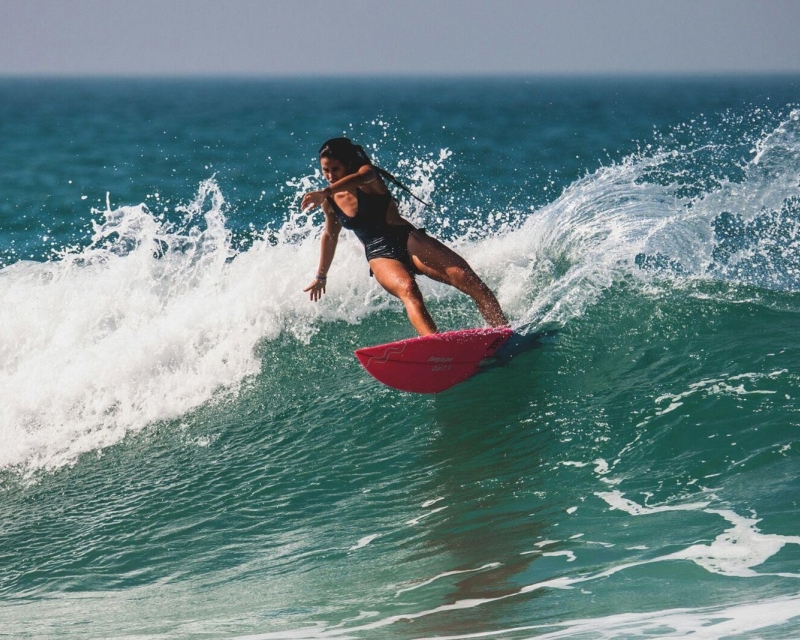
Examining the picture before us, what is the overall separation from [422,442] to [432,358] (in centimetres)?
56

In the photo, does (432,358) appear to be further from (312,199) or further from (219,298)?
(219,298)

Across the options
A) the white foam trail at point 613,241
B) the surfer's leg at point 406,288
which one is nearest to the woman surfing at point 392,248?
the surfer's leg at point 406,288

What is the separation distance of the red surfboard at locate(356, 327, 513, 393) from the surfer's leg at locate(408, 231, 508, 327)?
0.23 m

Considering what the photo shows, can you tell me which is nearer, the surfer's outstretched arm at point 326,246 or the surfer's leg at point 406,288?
the surfer's leg at point 406,288

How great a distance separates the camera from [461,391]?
22.1ft

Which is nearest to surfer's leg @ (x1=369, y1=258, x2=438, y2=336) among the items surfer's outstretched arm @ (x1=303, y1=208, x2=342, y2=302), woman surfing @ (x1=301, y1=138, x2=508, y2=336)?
woman surfing @ (x1=301, y1=138, x2=508, y2=336)

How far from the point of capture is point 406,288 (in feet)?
21.2

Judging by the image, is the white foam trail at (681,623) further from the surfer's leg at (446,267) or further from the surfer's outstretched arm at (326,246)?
the surfer's outstretched arm at (326,246)

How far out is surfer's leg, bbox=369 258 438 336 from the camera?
6359 millimetres

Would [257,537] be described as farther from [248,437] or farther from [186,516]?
[248,437]

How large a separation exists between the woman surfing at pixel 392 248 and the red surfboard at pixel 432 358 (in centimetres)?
16

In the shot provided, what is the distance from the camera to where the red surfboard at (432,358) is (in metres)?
6.13

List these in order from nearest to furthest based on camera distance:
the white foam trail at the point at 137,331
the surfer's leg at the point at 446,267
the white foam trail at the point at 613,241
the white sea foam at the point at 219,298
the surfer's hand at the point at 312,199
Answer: the surfer's hand at the point at 312,199, the surfer's leg at the point at 446,267, the white foam trail at the point at 137,331, the white sea foam at the point at 219,298, the white foam trail at the point at 613,241

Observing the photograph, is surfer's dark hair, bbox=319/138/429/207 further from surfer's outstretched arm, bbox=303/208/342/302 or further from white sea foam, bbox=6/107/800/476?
white sea foam, bbox=6/107/800/476
